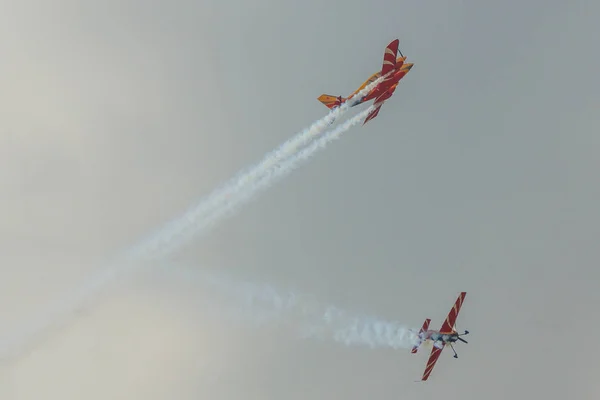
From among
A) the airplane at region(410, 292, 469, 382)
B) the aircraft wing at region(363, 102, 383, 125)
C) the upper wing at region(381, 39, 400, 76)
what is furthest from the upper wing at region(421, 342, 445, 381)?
the upper wing at region(381, 39, 400, 76)

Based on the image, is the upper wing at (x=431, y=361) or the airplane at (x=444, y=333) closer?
the airplane at (x=444, y=333)

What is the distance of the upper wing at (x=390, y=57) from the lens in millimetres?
69000

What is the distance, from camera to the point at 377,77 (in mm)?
70000

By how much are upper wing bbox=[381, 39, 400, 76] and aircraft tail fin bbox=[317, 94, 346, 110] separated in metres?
5.43

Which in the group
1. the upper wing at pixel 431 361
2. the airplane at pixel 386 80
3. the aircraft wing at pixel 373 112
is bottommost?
the upper wing at pixel 431 361

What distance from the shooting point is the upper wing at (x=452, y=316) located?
65.2 m

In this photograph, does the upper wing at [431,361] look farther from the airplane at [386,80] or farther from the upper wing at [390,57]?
the upper wing at [390,57]

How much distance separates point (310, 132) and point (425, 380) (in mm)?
27755

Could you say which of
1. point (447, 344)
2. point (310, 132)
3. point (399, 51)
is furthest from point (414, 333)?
point (399, 51)

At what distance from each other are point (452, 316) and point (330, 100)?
992 inches

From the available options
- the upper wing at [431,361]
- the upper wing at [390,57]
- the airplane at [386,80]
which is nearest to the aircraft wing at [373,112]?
the airplane at [386,80]

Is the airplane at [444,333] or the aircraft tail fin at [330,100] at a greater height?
the aircraft tail fin at [330,100]

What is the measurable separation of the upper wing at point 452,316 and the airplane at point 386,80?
19.9m

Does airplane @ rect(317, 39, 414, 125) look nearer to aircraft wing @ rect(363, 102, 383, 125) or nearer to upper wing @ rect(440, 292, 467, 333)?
aircraft wing @ rect(363, 102, 383, 125)
